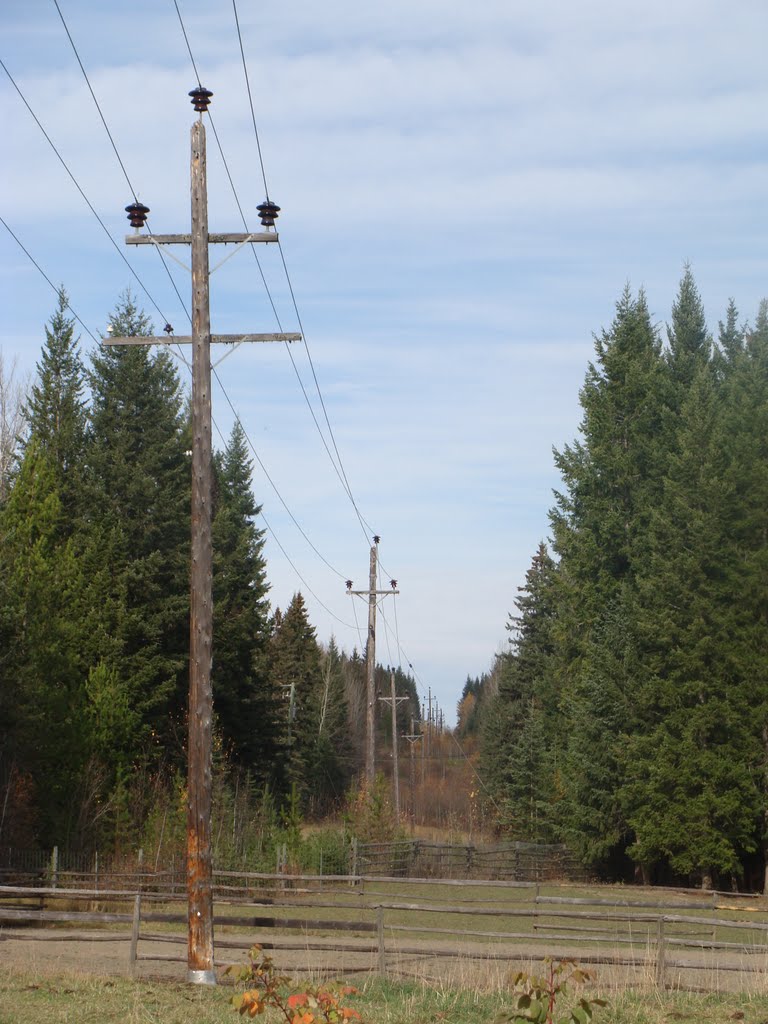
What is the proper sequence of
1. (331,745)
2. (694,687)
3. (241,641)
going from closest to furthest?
(694,687) → (241,641) → (331,745)

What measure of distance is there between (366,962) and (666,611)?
77.9 feet

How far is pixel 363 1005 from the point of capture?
12602 millimetres

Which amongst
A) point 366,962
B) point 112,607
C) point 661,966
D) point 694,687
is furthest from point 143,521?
point 661,966

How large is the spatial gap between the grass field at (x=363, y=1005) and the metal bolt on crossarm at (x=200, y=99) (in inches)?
412

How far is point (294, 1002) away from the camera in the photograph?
5.21 meters

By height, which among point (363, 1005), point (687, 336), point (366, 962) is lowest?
point (366, 962)

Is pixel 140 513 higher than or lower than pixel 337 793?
higher

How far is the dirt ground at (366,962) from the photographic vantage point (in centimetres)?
1520

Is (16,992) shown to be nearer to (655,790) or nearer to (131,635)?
(655,790)

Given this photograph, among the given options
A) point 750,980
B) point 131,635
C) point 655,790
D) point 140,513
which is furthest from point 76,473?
point 750,980

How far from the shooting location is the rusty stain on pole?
13625mm

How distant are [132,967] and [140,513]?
3111 cm

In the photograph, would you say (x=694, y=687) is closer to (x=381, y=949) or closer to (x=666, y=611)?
(x=666, y=611)

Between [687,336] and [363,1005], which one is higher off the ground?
[687,336]
